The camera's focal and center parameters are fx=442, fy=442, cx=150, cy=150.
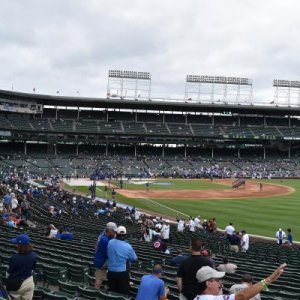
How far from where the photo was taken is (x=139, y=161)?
268 feet

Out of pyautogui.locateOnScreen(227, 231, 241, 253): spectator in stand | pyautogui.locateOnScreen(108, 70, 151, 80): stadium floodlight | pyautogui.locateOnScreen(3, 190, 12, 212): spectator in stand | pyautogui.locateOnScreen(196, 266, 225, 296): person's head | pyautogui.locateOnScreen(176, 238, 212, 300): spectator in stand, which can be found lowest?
pyautogui.locateOnScreen(227, 231, 241, 253): spectator in stand

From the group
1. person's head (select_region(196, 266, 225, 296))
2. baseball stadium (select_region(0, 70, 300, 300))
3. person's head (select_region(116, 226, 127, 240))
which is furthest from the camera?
baseball stadium (select_region(0, 70, 300, 300))

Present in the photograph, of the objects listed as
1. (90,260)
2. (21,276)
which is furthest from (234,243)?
(21,276)

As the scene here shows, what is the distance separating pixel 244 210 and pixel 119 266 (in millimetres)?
31340

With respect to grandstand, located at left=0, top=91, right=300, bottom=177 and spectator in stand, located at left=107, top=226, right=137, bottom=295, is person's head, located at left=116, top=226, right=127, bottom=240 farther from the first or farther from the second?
grandstand, located at left=0, top=91, right=300, bottom=177

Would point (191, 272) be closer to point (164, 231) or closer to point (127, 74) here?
point (164, 231)

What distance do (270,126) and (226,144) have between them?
11.1 m

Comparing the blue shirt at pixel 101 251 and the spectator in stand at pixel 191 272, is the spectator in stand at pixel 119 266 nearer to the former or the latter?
the blue shirt at pixel 101 251

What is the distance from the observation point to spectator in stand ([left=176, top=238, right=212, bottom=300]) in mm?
6007

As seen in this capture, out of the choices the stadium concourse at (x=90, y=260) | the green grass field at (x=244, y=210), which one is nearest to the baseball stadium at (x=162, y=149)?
the green grass field at (x=244, y=210)

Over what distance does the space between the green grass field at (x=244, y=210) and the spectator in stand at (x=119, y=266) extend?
804 inches

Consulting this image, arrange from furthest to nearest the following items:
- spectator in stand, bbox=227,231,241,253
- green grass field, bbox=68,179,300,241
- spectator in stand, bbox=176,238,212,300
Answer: green grass field, bbox=68,179,300,241
spectator in stand, bbox=227,231,241,253
spectator in stand, bbox=176,238,212,300

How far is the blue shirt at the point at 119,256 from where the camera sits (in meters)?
8.09

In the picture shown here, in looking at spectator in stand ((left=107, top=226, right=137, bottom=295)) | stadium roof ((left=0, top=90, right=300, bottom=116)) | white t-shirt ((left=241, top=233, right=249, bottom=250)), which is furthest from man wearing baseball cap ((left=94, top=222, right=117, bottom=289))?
stadium roof ((left=0, top=90, right=300, bottom=116))
